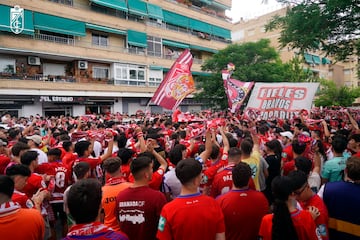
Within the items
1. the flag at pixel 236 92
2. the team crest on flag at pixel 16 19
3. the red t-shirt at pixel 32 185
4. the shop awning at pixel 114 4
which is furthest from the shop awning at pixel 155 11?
the red t-shirt at pixel 32 185

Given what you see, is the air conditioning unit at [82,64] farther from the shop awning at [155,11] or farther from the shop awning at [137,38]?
the shop awning at [155,11]

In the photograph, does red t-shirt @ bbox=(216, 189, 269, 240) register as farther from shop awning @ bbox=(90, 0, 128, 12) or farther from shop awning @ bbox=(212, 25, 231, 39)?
shop awning @ bbox=(212, 25, 231, 39)

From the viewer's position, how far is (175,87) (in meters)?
9.20

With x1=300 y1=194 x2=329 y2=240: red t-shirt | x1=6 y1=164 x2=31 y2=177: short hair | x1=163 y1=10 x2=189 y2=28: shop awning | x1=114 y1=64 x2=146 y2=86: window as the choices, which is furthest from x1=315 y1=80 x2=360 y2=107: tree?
x1=6 y1=164 x2=31 y2=177: short hair

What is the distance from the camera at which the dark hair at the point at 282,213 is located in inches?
83.4

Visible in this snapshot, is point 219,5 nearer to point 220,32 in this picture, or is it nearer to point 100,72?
point 220,32

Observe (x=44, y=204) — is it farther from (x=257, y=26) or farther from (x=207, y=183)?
(x=257, y=26)

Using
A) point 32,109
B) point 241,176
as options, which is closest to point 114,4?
point 32,109

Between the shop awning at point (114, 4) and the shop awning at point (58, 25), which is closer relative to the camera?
the shop awning at point (58, 25)

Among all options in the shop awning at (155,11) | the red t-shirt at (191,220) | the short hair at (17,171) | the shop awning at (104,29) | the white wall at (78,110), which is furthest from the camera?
the shop awning at (155,11)

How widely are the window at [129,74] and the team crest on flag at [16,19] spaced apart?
848 cm

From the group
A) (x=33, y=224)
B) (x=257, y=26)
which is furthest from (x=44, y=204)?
(x=257, y=26)

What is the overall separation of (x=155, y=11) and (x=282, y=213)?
30557mm

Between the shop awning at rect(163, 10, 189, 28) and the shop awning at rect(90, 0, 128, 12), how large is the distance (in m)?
5.89
